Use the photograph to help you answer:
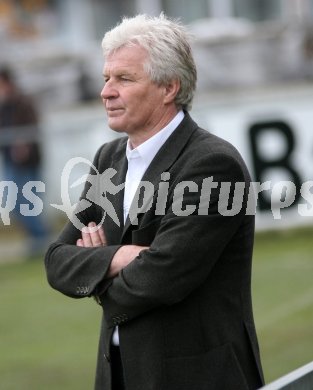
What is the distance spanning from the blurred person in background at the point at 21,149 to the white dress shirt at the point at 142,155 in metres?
9.74

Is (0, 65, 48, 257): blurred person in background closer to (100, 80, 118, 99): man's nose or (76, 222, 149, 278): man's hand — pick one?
(76, 222, 149, 278): man's hand

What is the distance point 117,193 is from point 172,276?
1.32 ft

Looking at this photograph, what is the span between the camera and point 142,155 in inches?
153

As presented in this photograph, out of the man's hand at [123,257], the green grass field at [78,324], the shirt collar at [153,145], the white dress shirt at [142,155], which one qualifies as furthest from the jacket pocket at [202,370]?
the green grass field at [78,324]

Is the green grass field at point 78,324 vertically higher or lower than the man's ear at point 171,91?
lower

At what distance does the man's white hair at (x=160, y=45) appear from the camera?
149 inches

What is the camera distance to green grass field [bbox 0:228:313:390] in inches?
307

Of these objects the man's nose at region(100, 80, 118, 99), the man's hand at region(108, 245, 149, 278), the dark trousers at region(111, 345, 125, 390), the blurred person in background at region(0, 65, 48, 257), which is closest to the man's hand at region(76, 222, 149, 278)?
the man's hand at region(108, 245, 149, 278)

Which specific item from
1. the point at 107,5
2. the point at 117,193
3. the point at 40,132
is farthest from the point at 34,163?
the point at 107,5

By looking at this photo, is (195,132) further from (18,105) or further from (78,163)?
(18,105)

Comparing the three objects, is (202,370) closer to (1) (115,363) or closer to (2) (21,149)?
(1) (115,363)

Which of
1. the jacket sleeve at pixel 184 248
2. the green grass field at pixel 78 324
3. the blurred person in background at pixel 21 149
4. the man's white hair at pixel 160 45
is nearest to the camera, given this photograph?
the jacket sleeve at pixel 184 248

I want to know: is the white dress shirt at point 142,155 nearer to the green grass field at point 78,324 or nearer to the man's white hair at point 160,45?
the man's white hair at point 160,45

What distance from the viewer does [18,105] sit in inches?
573
